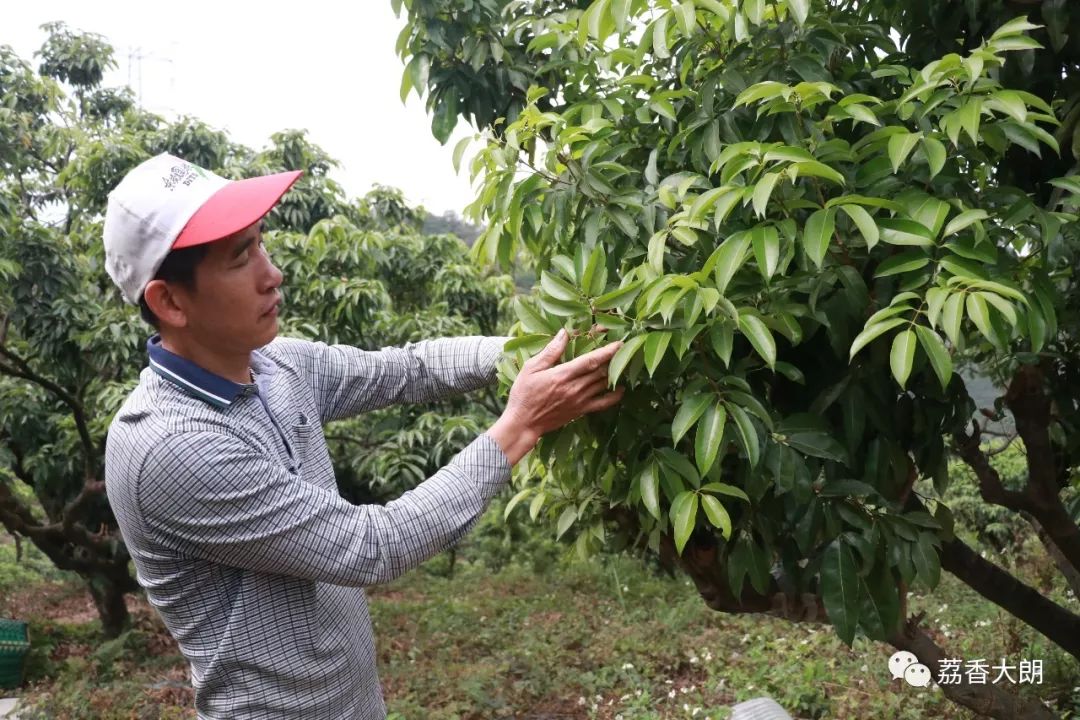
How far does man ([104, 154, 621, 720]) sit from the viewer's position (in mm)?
1454

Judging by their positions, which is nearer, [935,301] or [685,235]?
[935,301]

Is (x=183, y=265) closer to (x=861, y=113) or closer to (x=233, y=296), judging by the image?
(x=233, y=296)

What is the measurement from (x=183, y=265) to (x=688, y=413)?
0.84 metres

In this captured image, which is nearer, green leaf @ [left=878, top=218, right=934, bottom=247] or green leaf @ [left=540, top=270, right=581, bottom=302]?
green leaf @ [left=878, top=218, right=934, bottom=247]

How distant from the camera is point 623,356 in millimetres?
1325

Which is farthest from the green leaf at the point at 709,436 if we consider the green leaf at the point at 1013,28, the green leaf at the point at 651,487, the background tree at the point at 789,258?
the green leaf at the point at 1013,28

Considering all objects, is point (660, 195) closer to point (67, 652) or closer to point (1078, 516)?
point (1078, 516)

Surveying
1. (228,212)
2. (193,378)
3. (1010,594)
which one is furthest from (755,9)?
(1010,594)

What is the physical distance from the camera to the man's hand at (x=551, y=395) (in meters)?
1.43

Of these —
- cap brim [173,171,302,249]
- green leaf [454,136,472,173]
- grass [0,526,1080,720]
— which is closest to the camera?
cap brim [173,171,302,249]

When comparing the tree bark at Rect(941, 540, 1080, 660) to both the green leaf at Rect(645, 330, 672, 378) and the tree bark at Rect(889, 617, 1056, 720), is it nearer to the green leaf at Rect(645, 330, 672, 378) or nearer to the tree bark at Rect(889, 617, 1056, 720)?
the tree bark at Rect(889, 617, 1056, 720)

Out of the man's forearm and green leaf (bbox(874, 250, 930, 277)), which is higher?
green leaf (bbox(874, 250, 930, 277))

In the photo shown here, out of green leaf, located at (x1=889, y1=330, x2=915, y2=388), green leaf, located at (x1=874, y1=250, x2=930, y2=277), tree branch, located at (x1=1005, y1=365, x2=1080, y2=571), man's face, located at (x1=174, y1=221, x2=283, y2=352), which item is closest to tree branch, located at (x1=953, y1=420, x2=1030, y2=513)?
tree branch, located at (x1=1005, y1=365, x2=1080, y2=571)

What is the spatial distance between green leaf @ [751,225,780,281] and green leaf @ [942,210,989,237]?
9.4 inches
